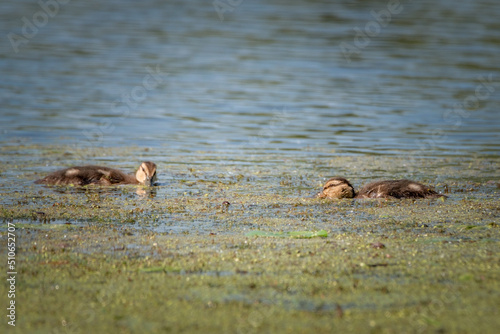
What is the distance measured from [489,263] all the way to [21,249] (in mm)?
3962

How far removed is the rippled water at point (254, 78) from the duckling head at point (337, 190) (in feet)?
12.4

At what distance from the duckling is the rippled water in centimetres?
273

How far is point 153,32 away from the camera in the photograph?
29109mm

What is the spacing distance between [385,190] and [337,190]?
0.59m

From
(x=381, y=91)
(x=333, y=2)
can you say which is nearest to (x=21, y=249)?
(x=381, y=91)

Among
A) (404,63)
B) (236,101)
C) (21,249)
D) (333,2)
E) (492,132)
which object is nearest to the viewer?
(21,249)

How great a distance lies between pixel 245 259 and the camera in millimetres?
6211

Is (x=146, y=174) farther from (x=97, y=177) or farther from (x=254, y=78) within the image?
(x=254, y=78)

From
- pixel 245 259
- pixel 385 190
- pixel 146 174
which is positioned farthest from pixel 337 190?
pixel 245 259

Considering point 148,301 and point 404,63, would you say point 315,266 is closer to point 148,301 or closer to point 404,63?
point 148,301

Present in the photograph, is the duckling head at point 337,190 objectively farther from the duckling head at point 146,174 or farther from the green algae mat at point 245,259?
the duckling head at point 146,174

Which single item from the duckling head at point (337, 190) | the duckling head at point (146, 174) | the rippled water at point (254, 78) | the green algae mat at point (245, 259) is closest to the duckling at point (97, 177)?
the duckling head at point (146, 174)

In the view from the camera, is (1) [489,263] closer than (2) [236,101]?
Yes

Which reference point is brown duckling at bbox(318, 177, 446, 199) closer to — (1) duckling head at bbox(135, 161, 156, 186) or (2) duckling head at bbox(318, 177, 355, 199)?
(2) duckling head at bbox(318, 177, 355, 199)
